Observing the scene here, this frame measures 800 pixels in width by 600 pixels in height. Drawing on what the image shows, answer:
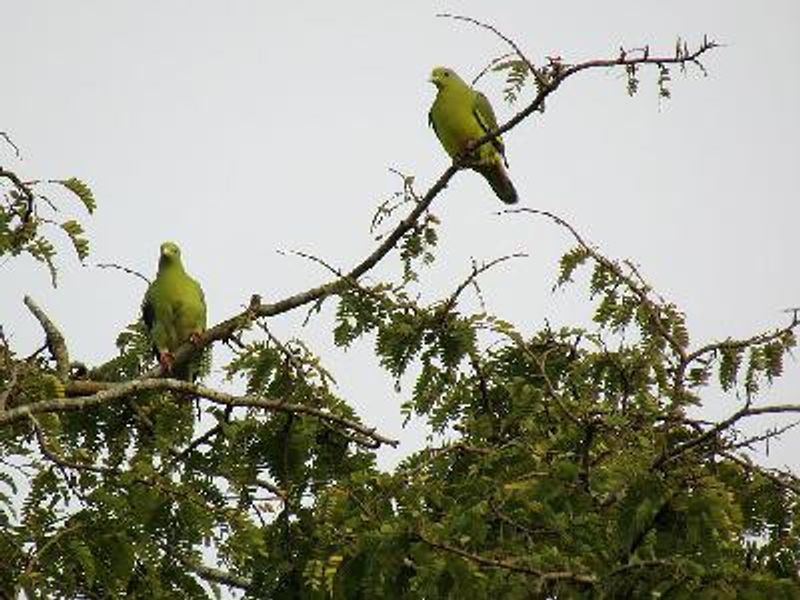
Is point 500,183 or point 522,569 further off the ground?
point 500,183

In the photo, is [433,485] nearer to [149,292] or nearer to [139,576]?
[139,576]

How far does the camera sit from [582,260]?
589 centimetres

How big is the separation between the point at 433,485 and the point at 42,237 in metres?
2.08

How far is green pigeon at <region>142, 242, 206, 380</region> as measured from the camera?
7891 millimetres

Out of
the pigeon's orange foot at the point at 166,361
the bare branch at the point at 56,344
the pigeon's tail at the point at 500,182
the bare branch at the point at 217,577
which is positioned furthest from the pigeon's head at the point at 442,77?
the bare branch at the point at 217,577

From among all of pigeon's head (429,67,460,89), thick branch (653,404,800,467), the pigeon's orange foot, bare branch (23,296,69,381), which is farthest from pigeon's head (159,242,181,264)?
thick branch (653,404,800,467)

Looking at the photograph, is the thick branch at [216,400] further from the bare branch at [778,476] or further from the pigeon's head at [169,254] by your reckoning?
the pigeon's head at [169,254]

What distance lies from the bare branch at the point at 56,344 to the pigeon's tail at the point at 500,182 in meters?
4.40

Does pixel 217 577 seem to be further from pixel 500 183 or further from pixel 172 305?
pixel 500 183

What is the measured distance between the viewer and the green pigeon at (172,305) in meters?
7.89

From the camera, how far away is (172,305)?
8141 mm

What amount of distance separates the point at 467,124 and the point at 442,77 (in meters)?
0.61

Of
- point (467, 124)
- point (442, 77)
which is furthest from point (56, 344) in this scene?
point (442, 77)

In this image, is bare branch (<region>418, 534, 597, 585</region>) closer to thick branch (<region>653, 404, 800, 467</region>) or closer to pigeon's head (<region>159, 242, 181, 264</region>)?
thick branch (<region>653, 404, 800, 467</region>)
